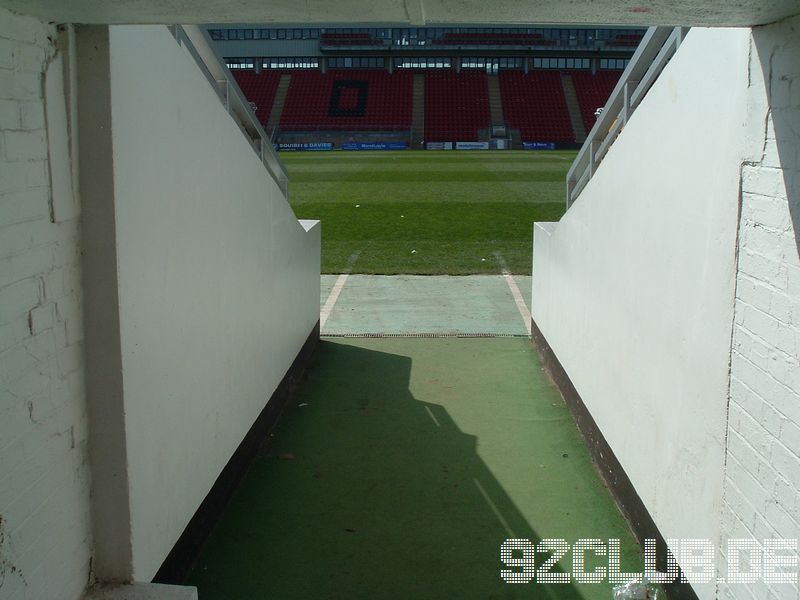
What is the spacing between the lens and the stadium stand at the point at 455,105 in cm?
5012

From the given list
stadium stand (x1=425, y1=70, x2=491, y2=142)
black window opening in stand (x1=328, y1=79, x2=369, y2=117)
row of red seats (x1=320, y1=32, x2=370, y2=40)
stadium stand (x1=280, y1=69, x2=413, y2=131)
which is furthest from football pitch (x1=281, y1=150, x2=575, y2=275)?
row of red seats (x1=320, y1=32, x2=370, y2=40)

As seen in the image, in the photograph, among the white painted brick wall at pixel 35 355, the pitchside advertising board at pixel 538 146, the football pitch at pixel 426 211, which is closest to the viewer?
the white painted brick wall at pixel 35 355

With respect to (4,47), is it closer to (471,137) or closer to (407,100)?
(471,137)

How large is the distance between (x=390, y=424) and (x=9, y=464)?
358cm

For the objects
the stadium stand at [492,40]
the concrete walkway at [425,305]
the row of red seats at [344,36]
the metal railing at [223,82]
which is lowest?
the concrete walkway at [425,305]

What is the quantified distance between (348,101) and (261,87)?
6.66 m

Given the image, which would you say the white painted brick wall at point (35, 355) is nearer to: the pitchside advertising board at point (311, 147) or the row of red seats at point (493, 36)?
the pitchside advertising board at point (311, 147)

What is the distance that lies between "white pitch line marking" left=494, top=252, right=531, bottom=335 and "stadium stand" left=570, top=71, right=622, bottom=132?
4199cm

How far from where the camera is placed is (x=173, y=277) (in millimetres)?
3545

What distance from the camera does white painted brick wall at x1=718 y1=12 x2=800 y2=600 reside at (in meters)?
2.58

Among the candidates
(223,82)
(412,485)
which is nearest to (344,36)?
(223,82)

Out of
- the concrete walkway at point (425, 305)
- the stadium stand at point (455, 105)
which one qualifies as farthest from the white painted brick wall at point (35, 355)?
the stadium stand at point (455, 105)

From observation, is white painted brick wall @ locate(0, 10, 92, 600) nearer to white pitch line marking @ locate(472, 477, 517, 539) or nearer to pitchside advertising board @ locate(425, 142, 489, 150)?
white pitch line marking @ locate(472, 477, 517, 539)

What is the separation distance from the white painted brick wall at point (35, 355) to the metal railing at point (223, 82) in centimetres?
120
